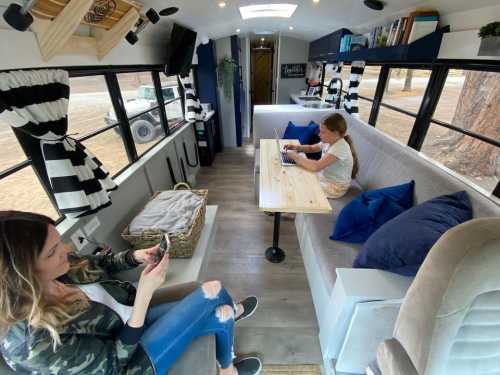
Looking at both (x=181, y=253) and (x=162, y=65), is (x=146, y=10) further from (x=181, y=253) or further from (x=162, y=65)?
(x=181, y=253)

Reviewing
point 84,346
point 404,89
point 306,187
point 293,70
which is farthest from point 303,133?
point 293,70

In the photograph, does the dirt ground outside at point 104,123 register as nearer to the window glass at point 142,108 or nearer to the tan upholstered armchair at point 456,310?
the window glass at point 142,108

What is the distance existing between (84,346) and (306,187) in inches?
53.7

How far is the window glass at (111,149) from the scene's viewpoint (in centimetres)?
221

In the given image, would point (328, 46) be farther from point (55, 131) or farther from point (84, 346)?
point (84, 346)

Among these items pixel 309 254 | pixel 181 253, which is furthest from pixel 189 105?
pixel 309 254

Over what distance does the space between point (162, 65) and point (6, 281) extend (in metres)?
2.70

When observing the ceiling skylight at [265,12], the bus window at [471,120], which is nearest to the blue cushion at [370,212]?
the bus window at [471,120]

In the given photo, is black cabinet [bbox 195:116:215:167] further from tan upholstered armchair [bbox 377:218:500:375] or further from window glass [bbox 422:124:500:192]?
tan upholstered armchair [bbox 377:218:500:375]

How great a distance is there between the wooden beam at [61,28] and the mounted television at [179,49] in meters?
1.46

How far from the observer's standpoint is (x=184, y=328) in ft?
2.96

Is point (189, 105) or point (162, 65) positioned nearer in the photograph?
point (162, 65)

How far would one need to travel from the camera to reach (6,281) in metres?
0.56

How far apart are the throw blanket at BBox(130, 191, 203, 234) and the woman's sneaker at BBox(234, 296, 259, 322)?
660mm
